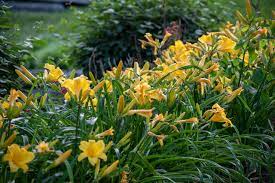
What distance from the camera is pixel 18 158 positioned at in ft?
5.43

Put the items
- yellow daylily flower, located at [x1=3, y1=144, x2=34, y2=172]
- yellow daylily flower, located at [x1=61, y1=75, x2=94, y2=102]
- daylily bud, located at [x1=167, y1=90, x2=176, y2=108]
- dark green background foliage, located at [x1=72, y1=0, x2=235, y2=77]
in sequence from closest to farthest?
yellow daylily flower, located at [x1=3, y1=144, x2=34, y2=172]
yellow daylily flower, located at [x1=61, y1=75, x2=94, y2=102]
daylily bud, located at [x1=167, y1=90, x2=176, y2=108]
dark green background foliage, located at [x1=72, y1=0, x2=235, y2=77]

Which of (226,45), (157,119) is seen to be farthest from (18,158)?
(226,45)

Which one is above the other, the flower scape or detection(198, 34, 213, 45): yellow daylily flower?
detection(198, 34, 213, 45): yellow daylily flower

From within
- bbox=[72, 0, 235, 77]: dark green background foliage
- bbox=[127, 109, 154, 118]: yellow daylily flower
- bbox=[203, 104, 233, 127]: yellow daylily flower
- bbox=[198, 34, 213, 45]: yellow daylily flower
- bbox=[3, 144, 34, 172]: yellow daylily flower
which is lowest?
bbox=[72, 0, 235, 77]: dark green background foliage

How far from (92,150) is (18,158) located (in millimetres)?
248

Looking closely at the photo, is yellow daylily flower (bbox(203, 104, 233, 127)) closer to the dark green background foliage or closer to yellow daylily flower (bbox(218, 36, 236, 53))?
yellow daylily flower (bbox(218, 36, 236, 53))

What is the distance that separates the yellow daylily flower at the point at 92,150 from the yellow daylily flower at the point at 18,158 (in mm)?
174

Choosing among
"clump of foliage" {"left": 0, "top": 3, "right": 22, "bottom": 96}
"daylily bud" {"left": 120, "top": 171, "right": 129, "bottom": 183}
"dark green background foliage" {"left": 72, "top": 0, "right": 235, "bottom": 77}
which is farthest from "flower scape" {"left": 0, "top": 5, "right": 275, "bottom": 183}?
"dark green background foliage" {"left": 72, "top": 0, "right": 235, "bottom": 77}

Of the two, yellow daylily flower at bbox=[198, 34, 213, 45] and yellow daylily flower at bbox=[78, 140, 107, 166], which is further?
yellow daylily flower at bbox=[198, 34, 213, 45]

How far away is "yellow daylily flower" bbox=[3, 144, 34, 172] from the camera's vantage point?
1642 millimetres

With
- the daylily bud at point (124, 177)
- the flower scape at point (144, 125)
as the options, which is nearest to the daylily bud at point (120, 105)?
the flower scape at point (144, 125)

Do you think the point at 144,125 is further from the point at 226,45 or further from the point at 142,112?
the point at 226,45

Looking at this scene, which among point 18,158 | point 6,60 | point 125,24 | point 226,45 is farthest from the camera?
point 125,24

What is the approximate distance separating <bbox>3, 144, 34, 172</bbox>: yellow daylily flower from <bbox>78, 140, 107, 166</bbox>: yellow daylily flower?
174 millimetres
